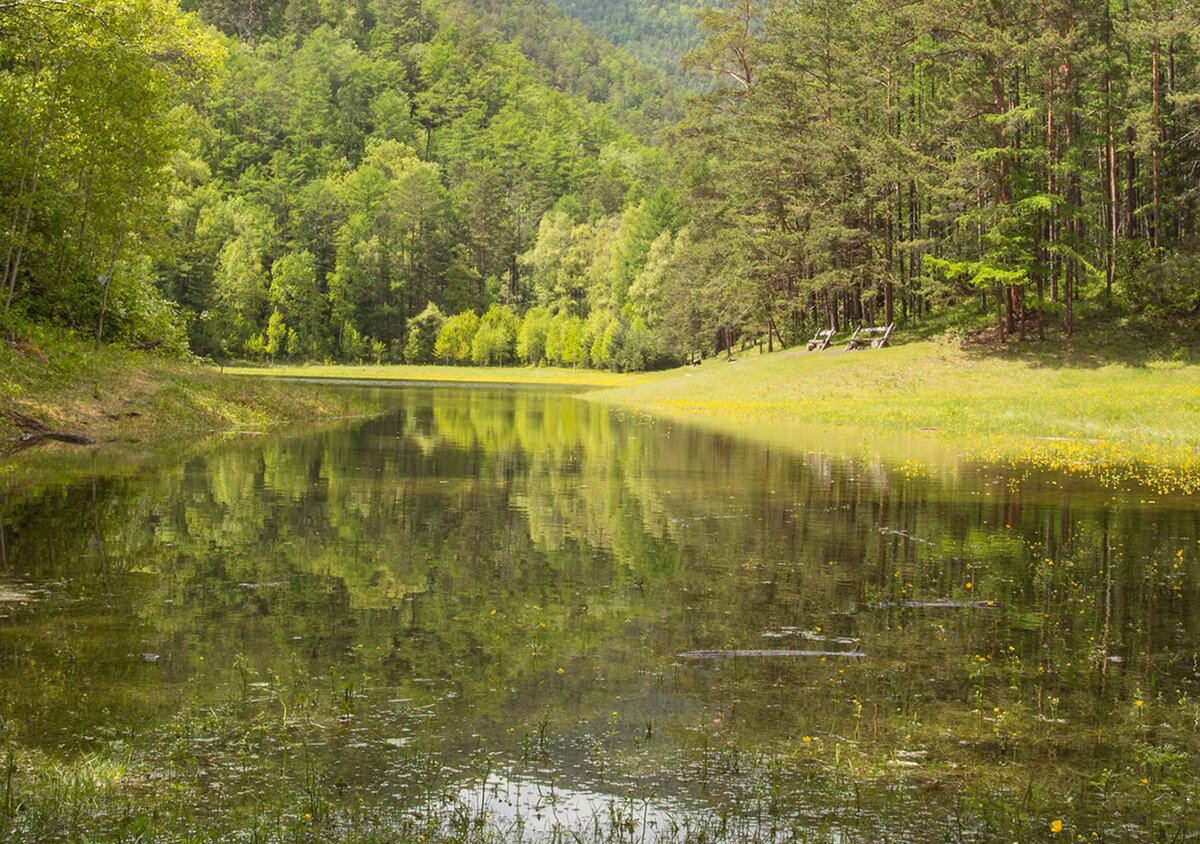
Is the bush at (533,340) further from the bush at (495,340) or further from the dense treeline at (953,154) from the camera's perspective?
the dense treeline at (953,154)

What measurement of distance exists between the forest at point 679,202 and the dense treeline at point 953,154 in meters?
0.22

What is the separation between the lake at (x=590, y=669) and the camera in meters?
6.28

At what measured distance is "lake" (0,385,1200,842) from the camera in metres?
6.28

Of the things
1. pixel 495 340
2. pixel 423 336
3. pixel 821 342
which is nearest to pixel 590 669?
pixel 821 342

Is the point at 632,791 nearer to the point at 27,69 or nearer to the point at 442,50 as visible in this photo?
the point at 27,69

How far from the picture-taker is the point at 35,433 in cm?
2584

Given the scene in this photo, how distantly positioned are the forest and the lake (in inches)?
454

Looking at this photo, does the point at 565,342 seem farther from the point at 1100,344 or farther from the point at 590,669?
the point at 590,669

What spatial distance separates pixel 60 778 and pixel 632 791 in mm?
3438

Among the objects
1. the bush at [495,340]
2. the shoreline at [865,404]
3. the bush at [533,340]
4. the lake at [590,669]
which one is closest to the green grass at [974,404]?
the shoreline at [865,404]

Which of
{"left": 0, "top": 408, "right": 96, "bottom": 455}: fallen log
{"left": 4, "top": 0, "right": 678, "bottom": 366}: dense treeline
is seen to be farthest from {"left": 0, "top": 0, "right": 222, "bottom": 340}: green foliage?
{"left": 0, "top": 408, "right": 96, "bottom": 455}: fallen log

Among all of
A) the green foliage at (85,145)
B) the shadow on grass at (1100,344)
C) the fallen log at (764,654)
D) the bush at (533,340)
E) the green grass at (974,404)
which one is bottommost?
the fallen log at (764,654)

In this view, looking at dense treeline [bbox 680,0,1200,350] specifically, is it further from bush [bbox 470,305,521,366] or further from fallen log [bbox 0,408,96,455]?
bush [bbox 470,305,521,366]

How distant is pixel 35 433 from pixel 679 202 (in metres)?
68.2
